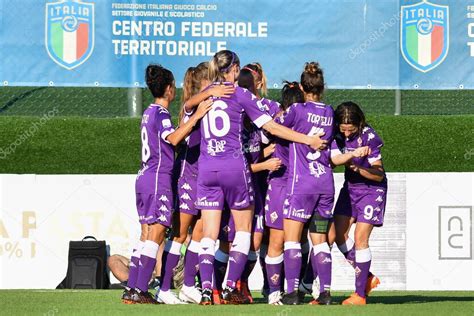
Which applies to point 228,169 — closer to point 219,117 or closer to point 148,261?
point 219,117

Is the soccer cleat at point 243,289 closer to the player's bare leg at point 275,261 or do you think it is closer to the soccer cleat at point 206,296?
the player's bare leg at point 275,261

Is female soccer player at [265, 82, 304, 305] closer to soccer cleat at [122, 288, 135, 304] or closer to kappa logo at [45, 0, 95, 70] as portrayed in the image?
soccer cleat at [122, 288, 135, 304]

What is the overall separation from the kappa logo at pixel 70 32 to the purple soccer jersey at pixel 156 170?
15.1ft

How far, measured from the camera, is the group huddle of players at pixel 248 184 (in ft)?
30.1

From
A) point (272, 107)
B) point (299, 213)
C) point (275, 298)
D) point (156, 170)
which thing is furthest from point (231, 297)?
point (272, 107)

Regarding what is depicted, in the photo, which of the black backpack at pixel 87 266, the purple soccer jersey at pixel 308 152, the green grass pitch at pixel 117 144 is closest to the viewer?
the purple soccer jersey at pixel 308 152

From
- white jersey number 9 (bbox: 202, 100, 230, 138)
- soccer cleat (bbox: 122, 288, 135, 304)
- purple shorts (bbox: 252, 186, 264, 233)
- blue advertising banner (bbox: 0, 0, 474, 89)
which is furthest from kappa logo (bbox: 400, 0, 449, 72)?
soccer cleat (bbox: 122, 288, 135, 304)

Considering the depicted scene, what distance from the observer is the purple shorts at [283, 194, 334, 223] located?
9266mm

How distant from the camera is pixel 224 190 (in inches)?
361

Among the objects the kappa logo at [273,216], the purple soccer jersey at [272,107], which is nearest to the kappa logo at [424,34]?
the purple soccer jersey at [272,107]

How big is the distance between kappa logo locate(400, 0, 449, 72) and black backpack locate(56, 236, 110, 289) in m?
4.38

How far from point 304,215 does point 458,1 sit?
232 inches

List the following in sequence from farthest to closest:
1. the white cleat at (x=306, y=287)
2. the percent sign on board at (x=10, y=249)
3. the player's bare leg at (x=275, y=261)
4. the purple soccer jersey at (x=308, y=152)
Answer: the percent sign on board at (x=10, y=249), the white cleat at (x=306, y=287), the player's bare leg at (x=275, y=261), the purple soccer jersey at (x=308, y=152)

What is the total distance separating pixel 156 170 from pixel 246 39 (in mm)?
4796
